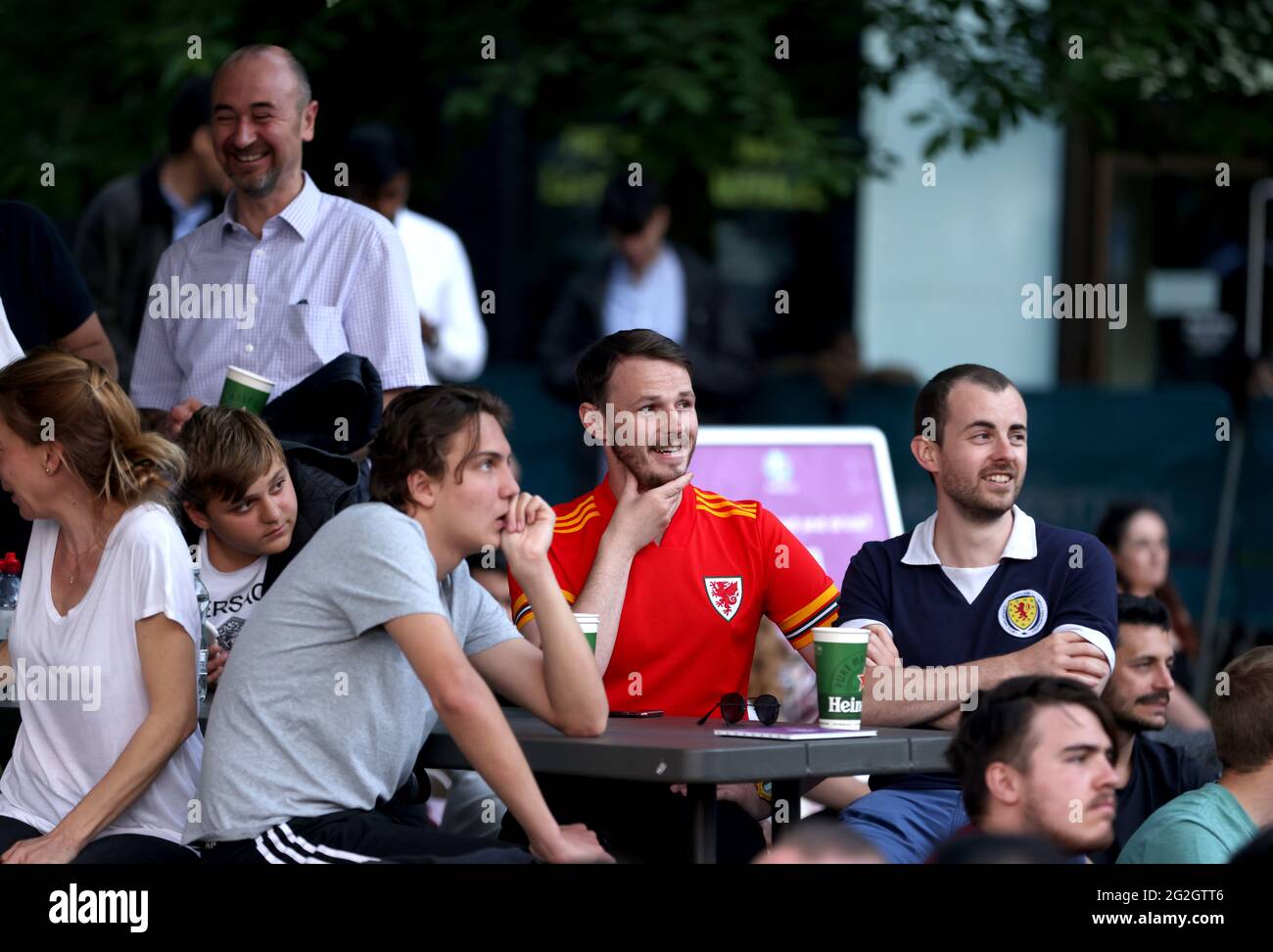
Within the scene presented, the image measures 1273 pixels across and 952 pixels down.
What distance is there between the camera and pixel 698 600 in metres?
5.45

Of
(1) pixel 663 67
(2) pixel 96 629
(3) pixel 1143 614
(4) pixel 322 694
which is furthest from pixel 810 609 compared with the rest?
(1) pixel 663 67

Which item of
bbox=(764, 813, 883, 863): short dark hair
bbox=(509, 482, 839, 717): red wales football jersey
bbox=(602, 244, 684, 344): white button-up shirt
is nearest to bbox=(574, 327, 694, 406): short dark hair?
bbox=(509, 482, 839, 717): red wales football jersey

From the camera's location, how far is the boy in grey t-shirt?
4.29m

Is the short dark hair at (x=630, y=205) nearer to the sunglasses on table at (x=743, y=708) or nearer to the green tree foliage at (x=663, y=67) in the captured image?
the green tree foliage at (x=663, y=67)

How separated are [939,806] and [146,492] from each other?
2.07m

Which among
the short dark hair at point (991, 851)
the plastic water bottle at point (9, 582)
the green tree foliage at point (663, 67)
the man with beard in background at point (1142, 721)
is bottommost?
the man with beard in background at point (1142, 721)

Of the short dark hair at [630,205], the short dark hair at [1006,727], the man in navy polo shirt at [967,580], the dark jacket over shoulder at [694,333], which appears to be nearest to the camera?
the short dark hair at [1006,727]

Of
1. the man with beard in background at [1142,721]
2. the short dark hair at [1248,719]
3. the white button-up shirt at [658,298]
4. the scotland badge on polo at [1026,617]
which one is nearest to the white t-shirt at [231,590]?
the scotland badge on polo at [1026,617]

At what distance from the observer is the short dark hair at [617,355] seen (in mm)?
5508

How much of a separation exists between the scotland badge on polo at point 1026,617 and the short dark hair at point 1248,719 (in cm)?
53

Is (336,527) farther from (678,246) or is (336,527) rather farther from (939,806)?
(678,246)

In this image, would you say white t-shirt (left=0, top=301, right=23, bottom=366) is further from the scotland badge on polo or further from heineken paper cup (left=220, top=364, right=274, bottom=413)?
the scotland badge on polo

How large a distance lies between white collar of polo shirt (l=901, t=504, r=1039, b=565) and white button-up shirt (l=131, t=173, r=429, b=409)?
177 centimetres
